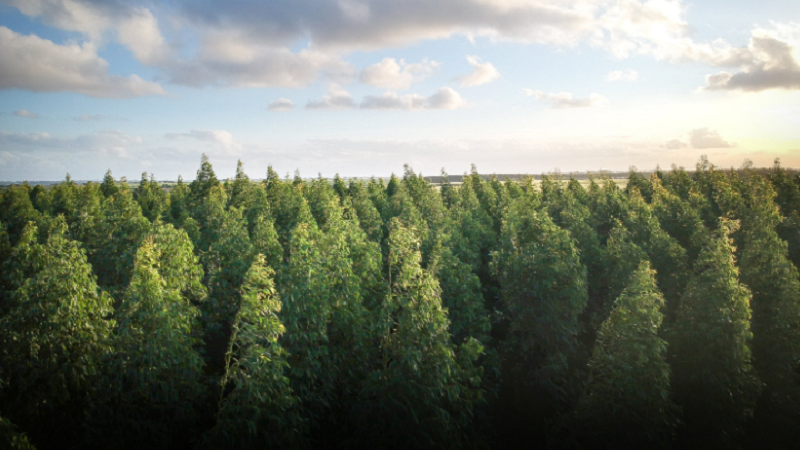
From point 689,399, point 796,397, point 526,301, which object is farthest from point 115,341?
point 796,397

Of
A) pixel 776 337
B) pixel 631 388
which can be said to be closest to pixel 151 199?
pixel 631 388

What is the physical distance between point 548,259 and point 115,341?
21193mm

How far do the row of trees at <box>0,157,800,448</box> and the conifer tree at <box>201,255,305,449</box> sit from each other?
0.22 ft

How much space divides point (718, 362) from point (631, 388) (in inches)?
277

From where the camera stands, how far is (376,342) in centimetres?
2136

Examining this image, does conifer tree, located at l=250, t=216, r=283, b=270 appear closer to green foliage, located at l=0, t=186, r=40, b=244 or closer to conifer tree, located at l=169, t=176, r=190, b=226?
conifer tree, located at l=169, t=176, r=190, b=226

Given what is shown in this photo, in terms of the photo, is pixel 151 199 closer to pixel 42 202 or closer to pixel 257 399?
pixel 42 202

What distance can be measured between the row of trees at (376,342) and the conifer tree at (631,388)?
0.28 ft

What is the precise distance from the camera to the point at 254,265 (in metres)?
14.1

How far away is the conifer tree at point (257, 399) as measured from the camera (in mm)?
12445

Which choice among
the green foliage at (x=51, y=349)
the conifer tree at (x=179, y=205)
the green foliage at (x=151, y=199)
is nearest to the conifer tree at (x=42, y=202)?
the green foliage at (x=151, y=199)

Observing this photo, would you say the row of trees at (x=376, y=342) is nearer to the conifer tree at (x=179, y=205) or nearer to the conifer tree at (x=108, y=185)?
the conifer tree at (x=179, y=205)

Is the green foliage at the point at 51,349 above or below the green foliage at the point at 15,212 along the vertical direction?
below

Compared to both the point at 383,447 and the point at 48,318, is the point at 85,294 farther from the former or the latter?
the point at 383,447
